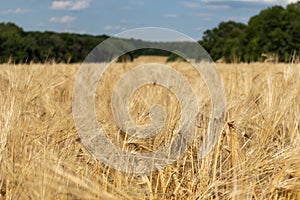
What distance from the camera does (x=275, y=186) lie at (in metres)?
0.86

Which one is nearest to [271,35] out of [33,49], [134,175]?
[33,49]

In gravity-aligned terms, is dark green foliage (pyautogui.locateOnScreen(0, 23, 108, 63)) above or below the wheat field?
above

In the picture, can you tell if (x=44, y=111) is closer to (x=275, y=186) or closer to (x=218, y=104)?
(x=218, y=104)

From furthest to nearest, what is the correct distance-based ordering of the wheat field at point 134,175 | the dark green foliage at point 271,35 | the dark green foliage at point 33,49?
the dark green foliage at point 271,35 < the dark green foliage at point 33,49 < the wheat field at point 134,175

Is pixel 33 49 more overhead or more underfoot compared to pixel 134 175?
more overhead

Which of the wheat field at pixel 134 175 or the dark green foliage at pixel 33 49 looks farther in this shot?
the dark green foliage at pixel 33 49

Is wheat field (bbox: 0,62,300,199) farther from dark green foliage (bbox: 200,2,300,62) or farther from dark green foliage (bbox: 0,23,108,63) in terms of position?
dark green foliage (bbox: 200,2,300,62)

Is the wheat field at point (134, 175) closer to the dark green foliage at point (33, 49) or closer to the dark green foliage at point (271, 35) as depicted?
the dark green foliage at point (33, 49)

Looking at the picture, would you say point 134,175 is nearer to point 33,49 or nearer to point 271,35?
point 33,49

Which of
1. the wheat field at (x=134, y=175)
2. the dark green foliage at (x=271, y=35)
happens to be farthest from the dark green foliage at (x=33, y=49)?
the dark green foliage at (x=271, y=35)

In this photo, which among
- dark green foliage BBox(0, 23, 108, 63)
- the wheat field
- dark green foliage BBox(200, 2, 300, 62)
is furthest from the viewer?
dark green foliage BBox(200, 2, 300, 62)

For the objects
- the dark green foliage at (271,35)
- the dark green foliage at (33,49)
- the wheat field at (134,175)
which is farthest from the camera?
the dark green foliage at (271,35)

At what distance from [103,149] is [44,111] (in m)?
0.70

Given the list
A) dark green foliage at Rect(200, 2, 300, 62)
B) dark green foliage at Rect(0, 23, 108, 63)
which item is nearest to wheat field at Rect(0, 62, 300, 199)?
dark green foliage at Rect(0, 23, 108, 63)
